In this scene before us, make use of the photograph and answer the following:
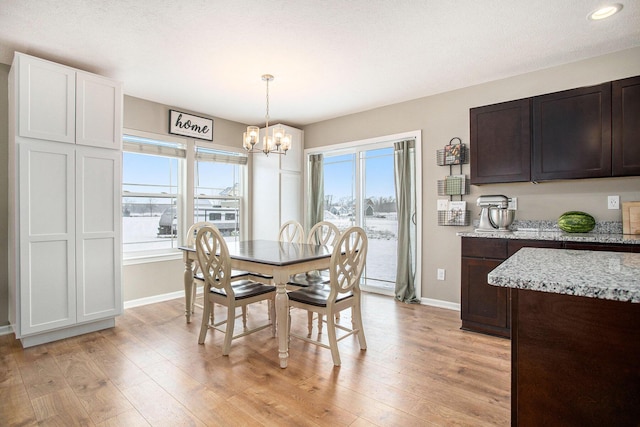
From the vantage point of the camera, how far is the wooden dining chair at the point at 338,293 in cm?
242

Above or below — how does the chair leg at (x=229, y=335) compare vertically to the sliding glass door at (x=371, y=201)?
below

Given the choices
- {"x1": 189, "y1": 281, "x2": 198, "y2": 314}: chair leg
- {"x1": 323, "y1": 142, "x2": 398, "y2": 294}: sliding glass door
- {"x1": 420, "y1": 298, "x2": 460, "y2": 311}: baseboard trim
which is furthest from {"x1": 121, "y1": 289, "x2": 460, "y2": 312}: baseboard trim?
{"x1": 189, "y1": 281, "x2": 198, "y2": 314}: chair leg

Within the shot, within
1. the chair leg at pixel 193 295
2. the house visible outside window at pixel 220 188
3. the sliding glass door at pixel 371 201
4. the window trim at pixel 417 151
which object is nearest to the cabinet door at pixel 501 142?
the window trim at pixel 417 151

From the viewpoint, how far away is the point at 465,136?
3715mm

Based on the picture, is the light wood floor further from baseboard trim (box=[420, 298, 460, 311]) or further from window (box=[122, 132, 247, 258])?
window (box=[122, 132, 247, 258])

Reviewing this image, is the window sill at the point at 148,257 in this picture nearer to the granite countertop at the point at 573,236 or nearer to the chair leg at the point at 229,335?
the chair leg at the point at 229,335

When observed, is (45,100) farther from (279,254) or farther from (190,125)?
(279,254)

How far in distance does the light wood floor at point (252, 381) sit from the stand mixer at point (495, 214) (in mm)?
1026

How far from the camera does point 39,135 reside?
9.12 feet

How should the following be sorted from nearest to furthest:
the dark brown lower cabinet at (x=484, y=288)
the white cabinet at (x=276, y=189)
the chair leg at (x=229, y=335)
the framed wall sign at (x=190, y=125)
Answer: the chair leg at (x=229, y=335) < the dark brown lower cabinet at (x=484, y=288) < the framed wall sign at (x=190, y=125) < the white cabinet at (x=276, y=189)

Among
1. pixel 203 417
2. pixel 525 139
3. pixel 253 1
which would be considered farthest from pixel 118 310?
pixel 525 139

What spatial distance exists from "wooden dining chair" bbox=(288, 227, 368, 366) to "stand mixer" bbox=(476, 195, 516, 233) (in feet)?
4.62

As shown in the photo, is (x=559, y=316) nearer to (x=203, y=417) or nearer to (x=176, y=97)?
(x=203, y=417)

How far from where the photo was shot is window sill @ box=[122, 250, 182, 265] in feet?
13.0
